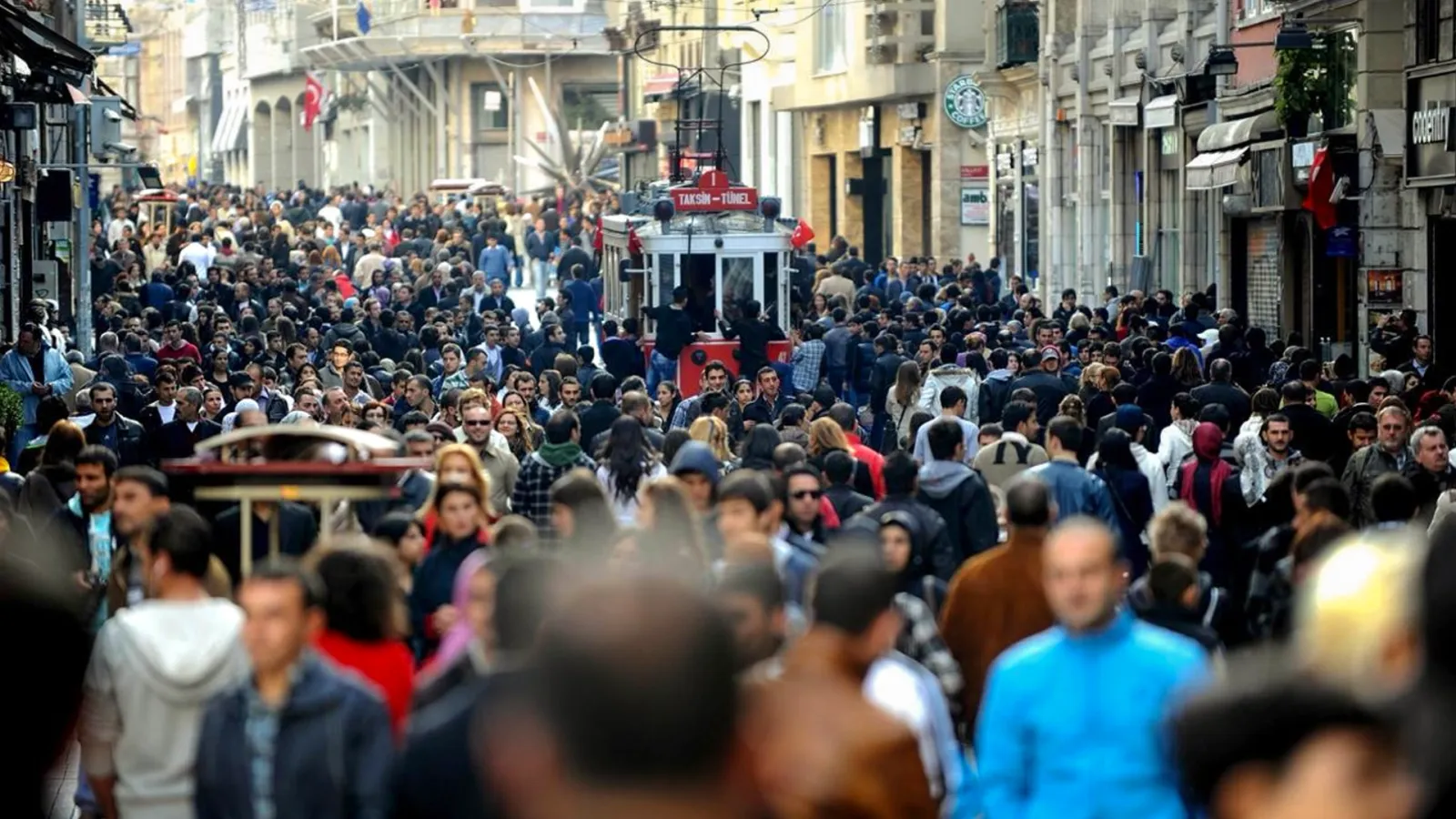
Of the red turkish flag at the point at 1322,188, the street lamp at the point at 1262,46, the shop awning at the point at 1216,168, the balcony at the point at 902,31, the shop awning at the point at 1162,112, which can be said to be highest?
the balcony at the point at 902,31

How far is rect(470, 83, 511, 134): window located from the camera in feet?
265

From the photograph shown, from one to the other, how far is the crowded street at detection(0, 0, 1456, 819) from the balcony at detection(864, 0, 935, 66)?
1534mm

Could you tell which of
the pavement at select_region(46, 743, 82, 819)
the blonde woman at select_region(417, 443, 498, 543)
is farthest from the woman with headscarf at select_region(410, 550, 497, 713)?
the pavement at select_region(46, 743, 82, 819)

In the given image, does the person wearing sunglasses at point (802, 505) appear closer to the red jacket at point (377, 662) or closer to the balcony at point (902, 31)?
the red jacket at point (377, 662)

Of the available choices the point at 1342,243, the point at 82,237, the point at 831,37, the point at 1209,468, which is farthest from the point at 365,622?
the point at 831,37

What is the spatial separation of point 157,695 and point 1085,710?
8.07ft

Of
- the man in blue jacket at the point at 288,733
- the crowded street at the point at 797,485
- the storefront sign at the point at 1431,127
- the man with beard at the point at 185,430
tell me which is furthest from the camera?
the storefront sign at the point at 1431,127

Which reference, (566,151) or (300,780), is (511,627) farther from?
(566,151)

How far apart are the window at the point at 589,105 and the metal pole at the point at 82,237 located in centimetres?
4013

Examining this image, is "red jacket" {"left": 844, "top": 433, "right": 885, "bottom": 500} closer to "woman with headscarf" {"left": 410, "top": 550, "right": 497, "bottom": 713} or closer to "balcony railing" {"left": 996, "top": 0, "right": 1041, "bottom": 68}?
"woman with headscarf" {"left": 410, "top": 550, "right": 497, "bottom": 713}

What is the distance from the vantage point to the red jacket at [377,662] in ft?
24.0

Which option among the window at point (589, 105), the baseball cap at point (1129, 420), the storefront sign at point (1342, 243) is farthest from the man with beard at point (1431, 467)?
the window at point (589, 105)

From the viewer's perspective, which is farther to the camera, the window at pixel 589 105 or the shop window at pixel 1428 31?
the window at pixel 589 105

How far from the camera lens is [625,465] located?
13.1 m
